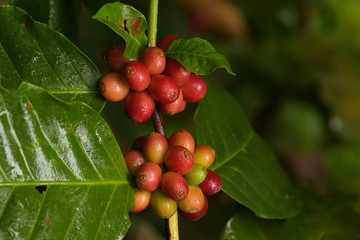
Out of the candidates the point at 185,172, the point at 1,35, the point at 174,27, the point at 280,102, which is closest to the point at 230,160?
the point at 185,172

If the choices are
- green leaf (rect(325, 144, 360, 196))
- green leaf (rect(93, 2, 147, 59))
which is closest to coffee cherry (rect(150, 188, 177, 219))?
green leaf (rect(93, 2, 147, 59))

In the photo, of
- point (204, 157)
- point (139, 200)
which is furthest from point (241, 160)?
point (139, 200)

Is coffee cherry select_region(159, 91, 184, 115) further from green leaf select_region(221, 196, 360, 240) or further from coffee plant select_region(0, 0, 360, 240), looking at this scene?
green leaf select_region(221, 196, 360, 240)

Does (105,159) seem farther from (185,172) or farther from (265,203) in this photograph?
(265,203)

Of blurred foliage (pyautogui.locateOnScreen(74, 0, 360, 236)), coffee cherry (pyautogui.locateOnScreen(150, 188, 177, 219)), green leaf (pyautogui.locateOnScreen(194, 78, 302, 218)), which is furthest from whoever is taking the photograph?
blurred foliage (pyautogui.locateOnScreen(74, 0, 360, 236))

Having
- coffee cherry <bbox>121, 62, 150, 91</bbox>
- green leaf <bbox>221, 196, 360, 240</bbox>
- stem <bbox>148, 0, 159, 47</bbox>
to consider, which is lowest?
green leaf <bbox>221, 196, 360, 240</bbox>

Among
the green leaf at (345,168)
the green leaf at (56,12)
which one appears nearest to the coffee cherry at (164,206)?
the green leaf at (56,12)

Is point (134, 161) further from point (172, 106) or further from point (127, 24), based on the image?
point (127, 24)
